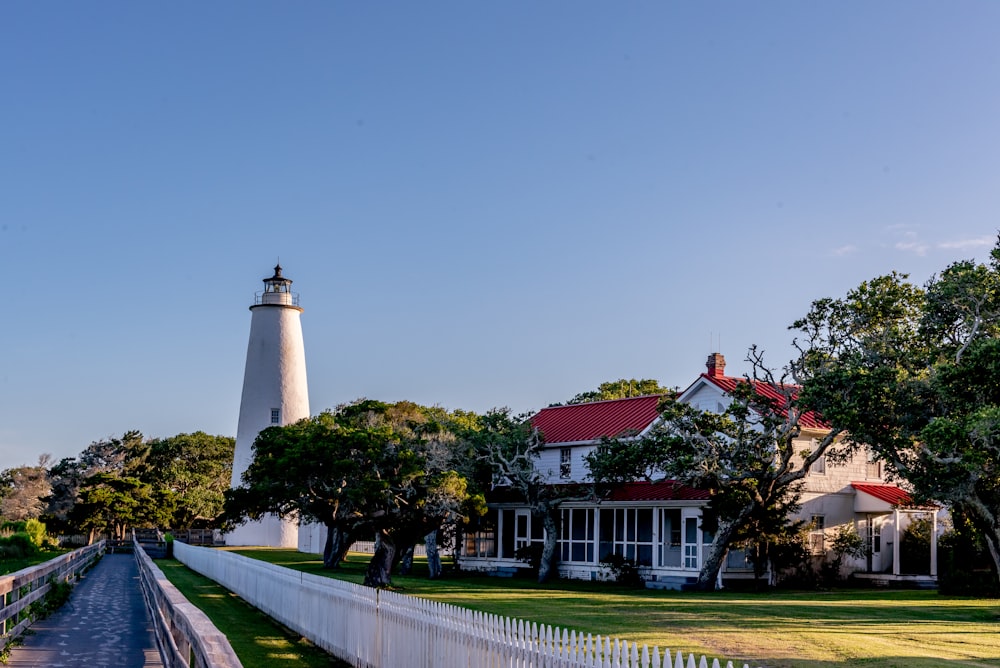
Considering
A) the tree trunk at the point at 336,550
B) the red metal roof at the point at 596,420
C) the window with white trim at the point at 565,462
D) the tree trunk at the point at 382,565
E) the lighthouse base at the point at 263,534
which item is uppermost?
the red metal roof at the point at 596,420

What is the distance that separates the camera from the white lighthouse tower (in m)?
57.4

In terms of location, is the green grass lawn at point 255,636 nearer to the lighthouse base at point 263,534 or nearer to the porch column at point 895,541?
the porch column at point 895,541

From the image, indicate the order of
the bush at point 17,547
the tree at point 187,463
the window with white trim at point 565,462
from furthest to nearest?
the tree at point 187,463 < the window with white trim at point 565,462 < the bush at point 17,547

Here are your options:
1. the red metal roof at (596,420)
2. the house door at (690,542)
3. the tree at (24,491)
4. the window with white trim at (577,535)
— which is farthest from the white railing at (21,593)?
the tree at (24,491)

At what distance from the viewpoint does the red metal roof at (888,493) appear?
34594mm

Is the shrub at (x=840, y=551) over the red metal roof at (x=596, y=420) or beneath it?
beneath

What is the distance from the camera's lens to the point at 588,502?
35344 millimetres

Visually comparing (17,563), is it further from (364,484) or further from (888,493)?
(888,493)

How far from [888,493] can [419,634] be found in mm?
28235

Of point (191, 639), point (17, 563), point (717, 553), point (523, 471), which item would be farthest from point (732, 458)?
point (191, 639)

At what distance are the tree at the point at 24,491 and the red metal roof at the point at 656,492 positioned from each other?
6585cm

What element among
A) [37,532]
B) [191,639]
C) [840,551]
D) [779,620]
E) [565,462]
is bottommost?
[37,532]

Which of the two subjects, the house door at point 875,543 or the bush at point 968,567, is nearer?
the bush at point 968,567

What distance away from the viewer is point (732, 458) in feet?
98.8
